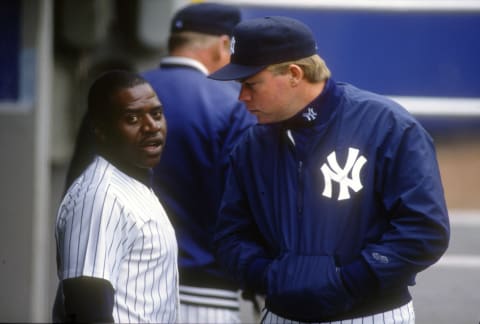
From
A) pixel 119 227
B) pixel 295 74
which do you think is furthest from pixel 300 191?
pixel 119 227

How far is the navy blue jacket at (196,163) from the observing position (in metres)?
3.75

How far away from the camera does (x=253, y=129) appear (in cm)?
314

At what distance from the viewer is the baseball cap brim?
2.96 m

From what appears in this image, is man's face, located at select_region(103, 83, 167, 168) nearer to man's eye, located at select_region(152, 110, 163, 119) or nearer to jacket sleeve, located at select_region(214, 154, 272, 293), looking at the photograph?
man's eye, located at select_region(152, 110, 163, 119)

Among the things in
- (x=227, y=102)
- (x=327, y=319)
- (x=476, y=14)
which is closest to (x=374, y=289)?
(x=327, y=319)

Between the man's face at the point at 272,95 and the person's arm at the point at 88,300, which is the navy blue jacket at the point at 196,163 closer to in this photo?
the man's face at the point at 272,95

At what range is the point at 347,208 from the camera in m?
2.90

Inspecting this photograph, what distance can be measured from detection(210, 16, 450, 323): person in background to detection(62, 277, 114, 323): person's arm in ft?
1.76

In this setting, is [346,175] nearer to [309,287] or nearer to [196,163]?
[309,287]

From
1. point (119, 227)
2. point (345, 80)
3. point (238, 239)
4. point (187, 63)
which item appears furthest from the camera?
point (345, 80)

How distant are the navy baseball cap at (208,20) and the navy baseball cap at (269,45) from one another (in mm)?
951

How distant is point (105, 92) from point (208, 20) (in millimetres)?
1156

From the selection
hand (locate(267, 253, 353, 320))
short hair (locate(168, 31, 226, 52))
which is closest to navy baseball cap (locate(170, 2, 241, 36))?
short hair (locate(168, 31, 226, 52))

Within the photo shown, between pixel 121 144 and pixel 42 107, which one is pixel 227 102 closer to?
pixel 121 144
